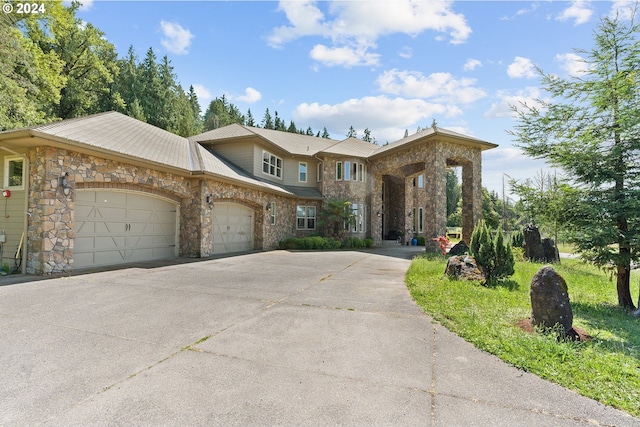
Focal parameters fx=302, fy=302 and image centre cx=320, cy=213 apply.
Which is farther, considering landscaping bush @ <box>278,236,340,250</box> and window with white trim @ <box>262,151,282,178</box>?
window with white trim @ <box>262,151,282,178</box>

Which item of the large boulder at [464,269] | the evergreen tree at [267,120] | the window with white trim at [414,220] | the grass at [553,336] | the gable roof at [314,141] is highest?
the evergreen tree at [267,120]

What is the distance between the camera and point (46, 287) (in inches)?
254

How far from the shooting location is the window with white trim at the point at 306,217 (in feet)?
63.1

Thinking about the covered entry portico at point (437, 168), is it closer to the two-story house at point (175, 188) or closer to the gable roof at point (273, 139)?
the two-story house at point (175, 188)

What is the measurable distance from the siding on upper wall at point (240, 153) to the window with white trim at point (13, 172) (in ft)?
30.5

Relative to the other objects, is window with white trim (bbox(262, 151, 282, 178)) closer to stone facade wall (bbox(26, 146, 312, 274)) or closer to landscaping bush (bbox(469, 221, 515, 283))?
stone facade wall (bbox(26, 146, 312, 274))

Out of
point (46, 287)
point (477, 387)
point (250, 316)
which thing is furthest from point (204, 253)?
point (477, 387)

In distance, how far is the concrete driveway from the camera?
8.05ft

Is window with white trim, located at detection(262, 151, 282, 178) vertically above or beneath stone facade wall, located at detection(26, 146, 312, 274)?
above

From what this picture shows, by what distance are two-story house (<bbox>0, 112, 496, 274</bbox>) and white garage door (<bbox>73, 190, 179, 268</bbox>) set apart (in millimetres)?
33

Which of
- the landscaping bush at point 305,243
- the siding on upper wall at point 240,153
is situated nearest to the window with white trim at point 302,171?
the siding on upper wall at point 240,153

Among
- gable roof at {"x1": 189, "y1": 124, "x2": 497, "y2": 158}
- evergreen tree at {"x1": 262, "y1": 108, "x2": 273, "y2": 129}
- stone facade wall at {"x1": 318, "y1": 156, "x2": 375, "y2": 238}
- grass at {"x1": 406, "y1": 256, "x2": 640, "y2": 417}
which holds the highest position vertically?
evergreen tree at {"x1": 262, "y1": 108, "x2": 273, "y2": 129}

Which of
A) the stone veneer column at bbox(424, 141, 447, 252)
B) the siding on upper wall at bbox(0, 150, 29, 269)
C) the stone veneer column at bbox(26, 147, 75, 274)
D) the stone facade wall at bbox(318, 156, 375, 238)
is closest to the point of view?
the stone veneer column at bbox(26, 147, 75, 274)

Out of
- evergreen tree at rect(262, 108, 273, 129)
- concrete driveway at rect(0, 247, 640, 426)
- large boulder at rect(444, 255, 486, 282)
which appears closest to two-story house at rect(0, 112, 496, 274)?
concrete driveway at rect(0, 247, 640, 426)
